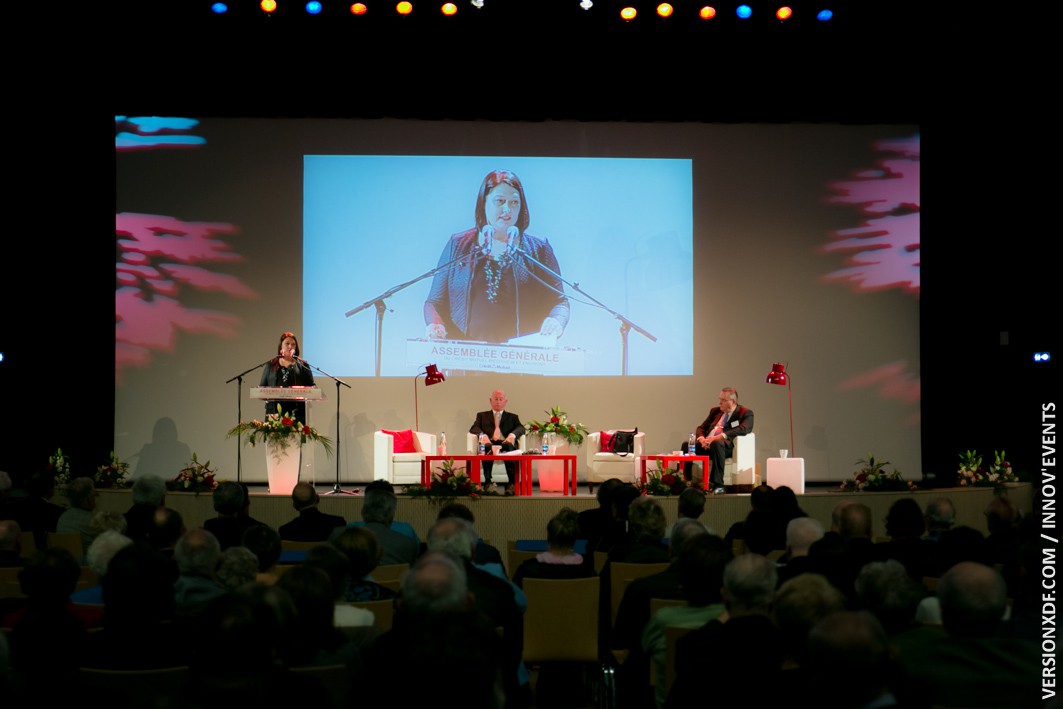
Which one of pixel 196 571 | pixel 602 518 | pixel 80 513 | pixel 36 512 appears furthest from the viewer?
pixel 36 512

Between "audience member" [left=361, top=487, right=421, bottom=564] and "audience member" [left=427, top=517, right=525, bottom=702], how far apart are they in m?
0.96

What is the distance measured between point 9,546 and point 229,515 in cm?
125

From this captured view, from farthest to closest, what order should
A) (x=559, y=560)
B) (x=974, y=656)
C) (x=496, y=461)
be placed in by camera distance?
(x=496, y=461) → (x=559, y=560) → (x=974, y=656)

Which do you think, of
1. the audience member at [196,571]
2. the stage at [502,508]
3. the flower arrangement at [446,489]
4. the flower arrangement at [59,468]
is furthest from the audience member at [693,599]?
the flower arrangement at [59,468]

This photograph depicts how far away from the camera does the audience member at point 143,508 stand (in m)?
4.88

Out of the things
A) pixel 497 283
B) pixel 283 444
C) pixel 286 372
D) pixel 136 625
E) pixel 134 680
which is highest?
pixel 497 283

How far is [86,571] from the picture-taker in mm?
4184

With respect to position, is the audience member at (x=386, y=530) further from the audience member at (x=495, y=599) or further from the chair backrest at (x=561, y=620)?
the audience member at (x=495, y=599)

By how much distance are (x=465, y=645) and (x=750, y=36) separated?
8636 millimetres

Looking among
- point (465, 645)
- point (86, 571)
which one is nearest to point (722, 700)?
point (465, 645)

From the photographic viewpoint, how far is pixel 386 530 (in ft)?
15.5

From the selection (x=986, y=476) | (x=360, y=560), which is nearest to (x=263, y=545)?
(x=360, y=560)

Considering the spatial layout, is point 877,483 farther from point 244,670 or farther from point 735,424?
point 244,670

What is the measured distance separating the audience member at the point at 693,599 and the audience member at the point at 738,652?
0.38 meters
